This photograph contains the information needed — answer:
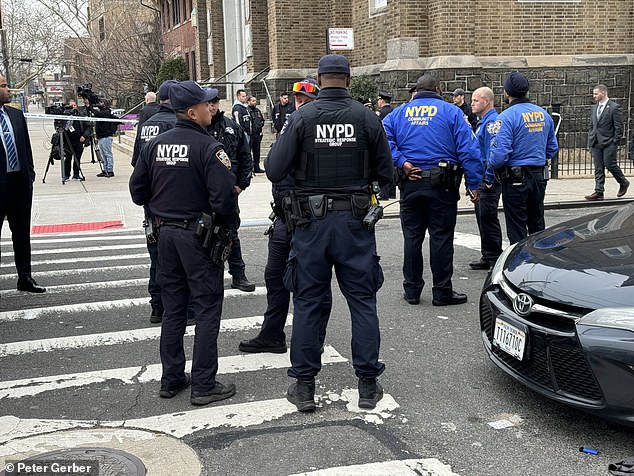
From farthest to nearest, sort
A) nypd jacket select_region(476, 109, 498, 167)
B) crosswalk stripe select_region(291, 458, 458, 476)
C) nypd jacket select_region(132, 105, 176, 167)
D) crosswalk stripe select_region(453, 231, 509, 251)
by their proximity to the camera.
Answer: crosswalk stripe select_region(453, 231, 509, 251) → nypd jacket select_region(476, 109, 498, 167) → nypd jacket select_region(132, 105, 176, 167) → crosswalk stripe select_region(291, 458, 458, 476)

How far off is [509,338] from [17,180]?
17.2 ft

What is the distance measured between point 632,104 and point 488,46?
13.9ft

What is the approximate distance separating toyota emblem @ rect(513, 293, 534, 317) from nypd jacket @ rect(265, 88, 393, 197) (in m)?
1.08

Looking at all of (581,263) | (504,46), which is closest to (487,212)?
(581,263)

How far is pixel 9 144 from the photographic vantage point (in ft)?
24.0

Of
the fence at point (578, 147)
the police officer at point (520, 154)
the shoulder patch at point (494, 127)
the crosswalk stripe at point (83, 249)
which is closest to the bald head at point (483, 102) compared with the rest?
the shoulder patch at point (494, 127)

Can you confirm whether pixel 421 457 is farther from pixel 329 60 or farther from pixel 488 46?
pixel 488 46

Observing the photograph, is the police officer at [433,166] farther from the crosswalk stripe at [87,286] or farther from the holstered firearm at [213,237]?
the crosswalk stripe at [87,286]

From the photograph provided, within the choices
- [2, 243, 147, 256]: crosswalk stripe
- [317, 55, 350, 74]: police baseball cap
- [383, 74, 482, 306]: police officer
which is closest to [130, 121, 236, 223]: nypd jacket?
[317, 55, 350, 74]: police baseball cap

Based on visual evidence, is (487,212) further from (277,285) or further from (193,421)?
(193,421)

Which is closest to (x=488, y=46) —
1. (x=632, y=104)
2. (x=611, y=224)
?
(x=632, y=104)

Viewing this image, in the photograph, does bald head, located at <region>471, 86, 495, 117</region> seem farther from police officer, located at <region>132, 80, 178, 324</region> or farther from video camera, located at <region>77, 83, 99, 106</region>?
video camera, located at <region>77, 83, 99, 106</region>

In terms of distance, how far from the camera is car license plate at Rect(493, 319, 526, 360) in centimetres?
421

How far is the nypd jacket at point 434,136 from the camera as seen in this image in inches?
259
